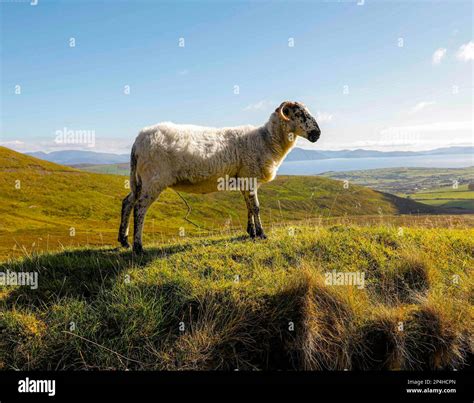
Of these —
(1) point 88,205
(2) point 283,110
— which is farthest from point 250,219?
(1) point 88,205

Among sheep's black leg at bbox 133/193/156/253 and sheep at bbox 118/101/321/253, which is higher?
sheep at bbox 118/101/321/253

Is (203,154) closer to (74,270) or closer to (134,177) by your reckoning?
(134,177)

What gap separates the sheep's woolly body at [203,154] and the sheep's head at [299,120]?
1.46 feet

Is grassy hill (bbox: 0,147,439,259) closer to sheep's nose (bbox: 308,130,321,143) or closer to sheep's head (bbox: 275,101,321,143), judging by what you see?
sheep's head (bbox: 275,101,321,143)

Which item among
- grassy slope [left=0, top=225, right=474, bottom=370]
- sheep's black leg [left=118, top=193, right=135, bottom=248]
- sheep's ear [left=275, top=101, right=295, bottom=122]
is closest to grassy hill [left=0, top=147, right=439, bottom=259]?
sheep's black leg [left=118, top=193, right=135, bottom=248]

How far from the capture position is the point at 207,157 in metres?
11.6

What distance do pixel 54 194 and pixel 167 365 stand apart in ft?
404

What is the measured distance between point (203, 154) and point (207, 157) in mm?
174

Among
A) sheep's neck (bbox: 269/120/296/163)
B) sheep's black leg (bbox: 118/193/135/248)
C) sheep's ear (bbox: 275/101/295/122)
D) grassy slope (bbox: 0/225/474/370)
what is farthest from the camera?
sheep's neck (bbox: 269/120/296/163)

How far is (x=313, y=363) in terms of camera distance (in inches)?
292

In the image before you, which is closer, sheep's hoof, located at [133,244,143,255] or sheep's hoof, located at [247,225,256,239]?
sheep's hoof, located at [133,244,143,255]

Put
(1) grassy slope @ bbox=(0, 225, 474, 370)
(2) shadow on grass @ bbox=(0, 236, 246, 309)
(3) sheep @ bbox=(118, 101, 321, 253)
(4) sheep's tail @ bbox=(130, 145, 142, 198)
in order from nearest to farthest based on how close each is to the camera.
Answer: (1) grassy slope @ bbox=(0, 225, 474, 370), (2) shadow on grass @ bbox=(0, 236, 246, 309), (3) sheep @ bbox=(118, 101, 321, 253), (4) sheep's tail @ bbox=(130, 145, 142, 198)

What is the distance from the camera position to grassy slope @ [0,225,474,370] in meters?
7.30

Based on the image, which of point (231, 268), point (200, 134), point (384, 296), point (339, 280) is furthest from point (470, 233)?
point (200, 134)
